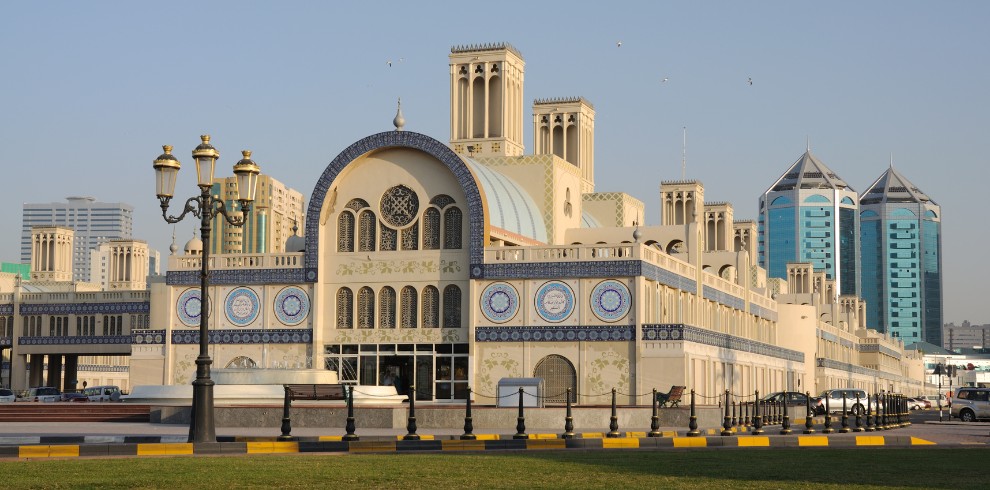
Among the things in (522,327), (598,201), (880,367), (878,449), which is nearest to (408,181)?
(522,327)

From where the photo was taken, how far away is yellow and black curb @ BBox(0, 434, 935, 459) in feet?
77.2

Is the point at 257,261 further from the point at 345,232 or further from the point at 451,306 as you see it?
the point at 451,306

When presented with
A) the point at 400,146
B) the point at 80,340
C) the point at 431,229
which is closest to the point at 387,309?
the point at 431,229

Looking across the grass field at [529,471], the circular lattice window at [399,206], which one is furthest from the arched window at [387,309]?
the grass field at [529,471]

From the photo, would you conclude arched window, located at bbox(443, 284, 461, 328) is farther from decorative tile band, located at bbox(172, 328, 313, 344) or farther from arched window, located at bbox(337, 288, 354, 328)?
decorative tile band, located at bbox(172, 328, 313, 344)

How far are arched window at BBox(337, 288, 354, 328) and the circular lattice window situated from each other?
10.9 ft

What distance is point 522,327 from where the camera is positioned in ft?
175

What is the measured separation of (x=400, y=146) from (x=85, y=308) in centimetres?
3628

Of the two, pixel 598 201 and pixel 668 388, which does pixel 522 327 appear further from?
pixel 598 201

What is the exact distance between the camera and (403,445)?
26.9 metres

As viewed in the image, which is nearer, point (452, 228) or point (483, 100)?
point (452, 228)

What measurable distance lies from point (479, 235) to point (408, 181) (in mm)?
4243

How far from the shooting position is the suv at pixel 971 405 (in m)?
52.3

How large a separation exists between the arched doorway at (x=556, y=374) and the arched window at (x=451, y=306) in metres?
4.04
